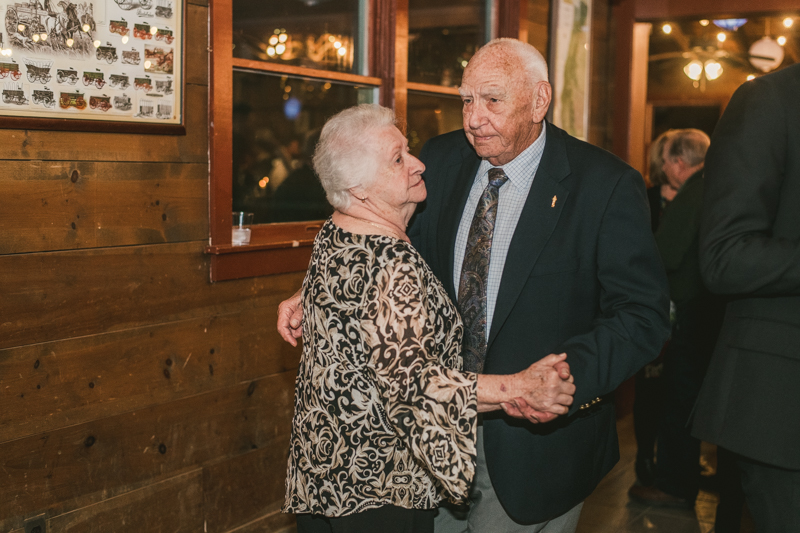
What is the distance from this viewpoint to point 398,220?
1877 millimetres

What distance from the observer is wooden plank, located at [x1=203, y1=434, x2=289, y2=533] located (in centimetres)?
300

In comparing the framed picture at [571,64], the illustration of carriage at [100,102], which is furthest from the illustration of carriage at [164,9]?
the framed picture at [571,64]

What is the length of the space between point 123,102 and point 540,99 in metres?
1.35

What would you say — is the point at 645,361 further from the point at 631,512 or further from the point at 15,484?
the point at 631,512

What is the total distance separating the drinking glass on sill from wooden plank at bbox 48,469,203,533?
89 cm

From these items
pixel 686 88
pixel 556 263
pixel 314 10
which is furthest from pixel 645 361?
pixel 686 88

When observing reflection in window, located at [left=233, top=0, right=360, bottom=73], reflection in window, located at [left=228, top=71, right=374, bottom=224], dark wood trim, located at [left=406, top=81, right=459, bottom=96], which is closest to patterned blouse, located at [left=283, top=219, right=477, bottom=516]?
reflection in window, located at [left=228, top=71, right=374, bottom=224]

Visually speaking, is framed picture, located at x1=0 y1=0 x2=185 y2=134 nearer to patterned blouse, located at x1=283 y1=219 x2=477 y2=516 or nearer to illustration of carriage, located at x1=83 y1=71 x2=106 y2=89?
illustration of carriage, located at x1=83 y1=71 x2=106 y2=89

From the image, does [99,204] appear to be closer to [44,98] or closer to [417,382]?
[44,98]

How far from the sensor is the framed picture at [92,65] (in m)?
2.19

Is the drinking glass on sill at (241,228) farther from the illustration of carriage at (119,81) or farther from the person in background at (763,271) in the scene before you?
the person in background at (763,271)

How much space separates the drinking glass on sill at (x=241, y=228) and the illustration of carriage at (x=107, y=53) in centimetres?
80

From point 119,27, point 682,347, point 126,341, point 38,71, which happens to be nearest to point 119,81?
point 119,27

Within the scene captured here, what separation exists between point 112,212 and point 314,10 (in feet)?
4.71
